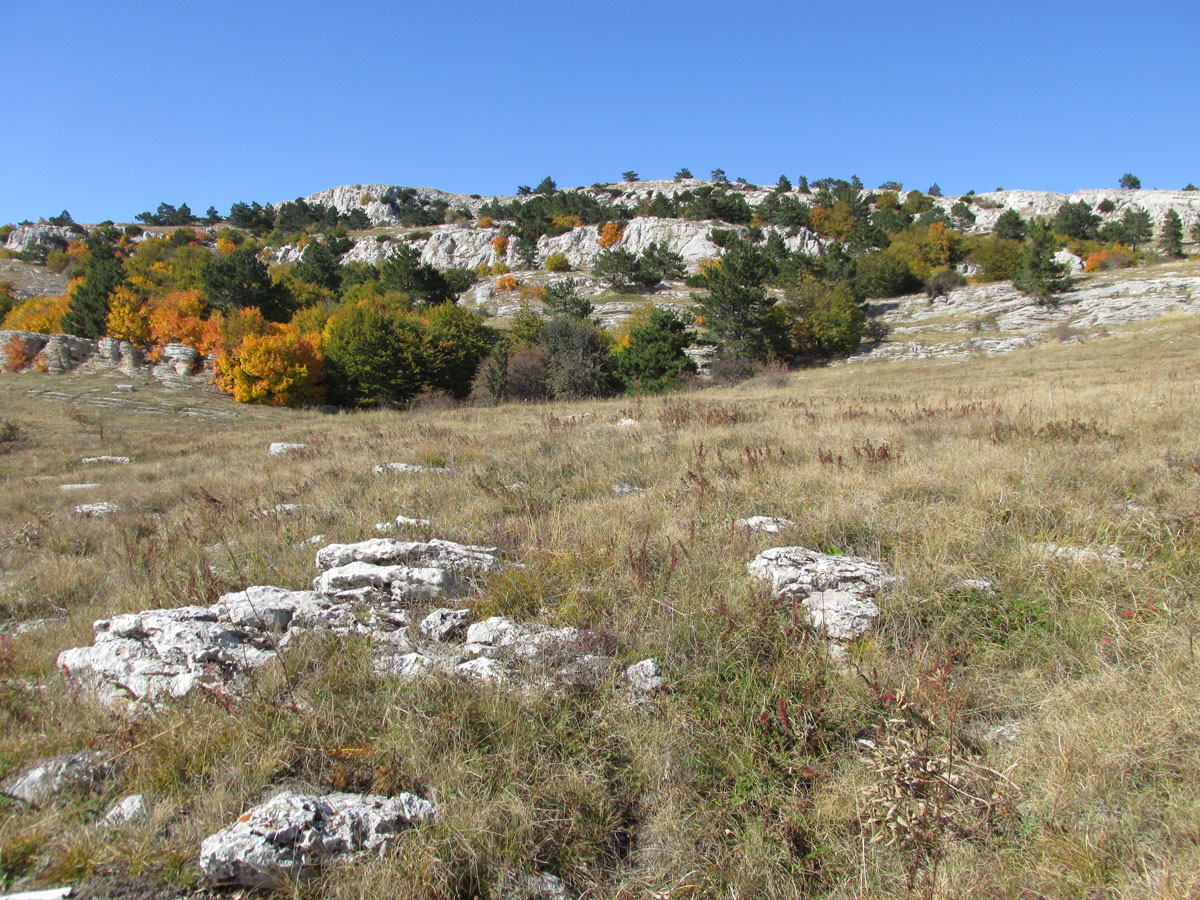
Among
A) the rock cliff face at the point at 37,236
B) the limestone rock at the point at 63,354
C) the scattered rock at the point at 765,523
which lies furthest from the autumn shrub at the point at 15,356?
the rock cliff face at the point at 37,236

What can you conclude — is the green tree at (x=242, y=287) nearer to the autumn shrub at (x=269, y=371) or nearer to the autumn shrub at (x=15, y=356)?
the autumn shrub at (x=269, y=371)

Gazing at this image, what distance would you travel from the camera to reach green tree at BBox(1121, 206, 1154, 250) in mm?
76375

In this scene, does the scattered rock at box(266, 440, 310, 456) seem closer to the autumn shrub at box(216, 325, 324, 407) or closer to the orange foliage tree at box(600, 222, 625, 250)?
the autumn shrub at box(216, 325, 324, 407)

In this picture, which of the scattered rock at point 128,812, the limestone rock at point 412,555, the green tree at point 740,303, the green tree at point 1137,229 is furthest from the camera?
the green tree at point 1137,229

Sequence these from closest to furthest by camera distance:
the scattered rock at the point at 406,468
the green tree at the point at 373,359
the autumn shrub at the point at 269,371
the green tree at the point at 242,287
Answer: the scattered rock at the point at 406,468
the autumn shrub at the point at 269,371
the green tree at the point at 373,359
the green tree at the point at 242,287

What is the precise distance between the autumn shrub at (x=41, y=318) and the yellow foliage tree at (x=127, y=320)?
583cm

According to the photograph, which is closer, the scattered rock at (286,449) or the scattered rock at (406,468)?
the scattered rock at (406,468)

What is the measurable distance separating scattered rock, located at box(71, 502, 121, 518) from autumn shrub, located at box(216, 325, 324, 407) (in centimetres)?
3247

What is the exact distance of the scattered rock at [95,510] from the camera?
767 cm

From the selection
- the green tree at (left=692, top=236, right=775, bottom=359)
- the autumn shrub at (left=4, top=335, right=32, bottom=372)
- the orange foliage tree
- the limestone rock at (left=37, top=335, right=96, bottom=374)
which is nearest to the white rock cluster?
the green tree at (left=692, top=236, right=775, bottom=359)

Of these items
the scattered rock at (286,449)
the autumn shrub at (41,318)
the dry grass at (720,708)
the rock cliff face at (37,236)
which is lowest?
the dry grass at (720,708)

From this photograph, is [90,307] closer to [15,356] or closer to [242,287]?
[15,356]

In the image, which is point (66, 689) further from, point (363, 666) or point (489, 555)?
point (489, 555)

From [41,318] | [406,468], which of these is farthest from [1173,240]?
[41,318]
